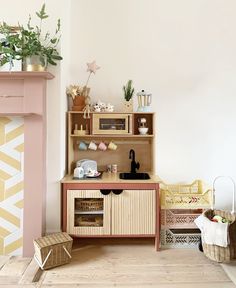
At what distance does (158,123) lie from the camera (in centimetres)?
330

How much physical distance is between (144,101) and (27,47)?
1281mm

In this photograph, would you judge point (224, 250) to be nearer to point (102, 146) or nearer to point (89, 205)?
point (89, 205)

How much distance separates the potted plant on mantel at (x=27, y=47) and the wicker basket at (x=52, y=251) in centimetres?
149

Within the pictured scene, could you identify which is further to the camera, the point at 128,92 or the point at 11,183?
the point at 128,92

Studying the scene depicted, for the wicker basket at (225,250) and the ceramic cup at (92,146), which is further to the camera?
the ceramic cup at (92,146)

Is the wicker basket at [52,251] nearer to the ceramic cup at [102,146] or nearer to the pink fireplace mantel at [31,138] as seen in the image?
the pink fireplace mantel at [31,138]

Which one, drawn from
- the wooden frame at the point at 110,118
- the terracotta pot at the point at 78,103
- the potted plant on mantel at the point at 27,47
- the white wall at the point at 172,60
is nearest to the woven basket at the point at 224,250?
the white wall at the point at 172,60

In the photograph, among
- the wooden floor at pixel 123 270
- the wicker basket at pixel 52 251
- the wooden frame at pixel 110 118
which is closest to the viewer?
the wooden floor at pixel 123 270

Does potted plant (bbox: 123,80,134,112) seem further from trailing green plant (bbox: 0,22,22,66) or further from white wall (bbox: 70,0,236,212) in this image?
trailing green plant (bbox: 0,22,22,66)

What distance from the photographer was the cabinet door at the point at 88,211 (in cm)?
272

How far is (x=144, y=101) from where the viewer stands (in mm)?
3098

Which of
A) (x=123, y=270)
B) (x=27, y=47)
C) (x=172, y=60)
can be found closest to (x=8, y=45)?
(x=27, y=47)

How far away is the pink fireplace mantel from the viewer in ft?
8.30

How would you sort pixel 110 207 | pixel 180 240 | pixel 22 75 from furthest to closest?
1. pixel 180 240
2. pixel 110 207
3. pixel 22 75
